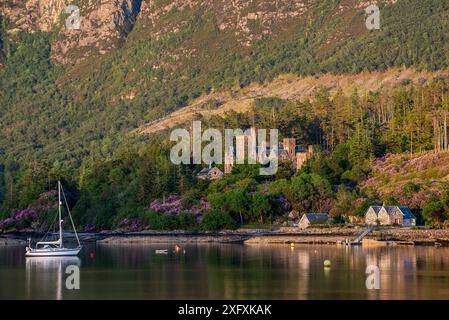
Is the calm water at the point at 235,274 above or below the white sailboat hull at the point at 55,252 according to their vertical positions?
below

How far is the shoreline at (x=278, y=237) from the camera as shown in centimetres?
11600

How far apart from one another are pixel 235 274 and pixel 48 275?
13.8m

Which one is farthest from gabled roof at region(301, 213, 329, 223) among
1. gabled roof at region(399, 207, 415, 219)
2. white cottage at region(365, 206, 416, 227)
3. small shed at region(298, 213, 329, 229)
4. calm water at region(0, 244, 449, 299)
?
calm water at region(0, 244, 449, 299)

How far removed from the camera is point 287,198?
135 meters

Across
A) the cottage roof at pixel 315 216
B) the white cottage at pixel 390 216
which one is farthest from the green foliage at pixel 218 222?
the white cottage at pixel 390 216

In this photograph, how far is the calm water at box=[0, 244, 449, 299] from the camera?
251 ft

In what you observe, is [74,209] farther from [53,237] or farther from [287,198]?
[287,198]

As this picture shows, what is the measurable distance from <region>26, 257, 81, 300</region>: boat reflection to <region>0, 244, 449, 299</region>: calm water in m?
0.05

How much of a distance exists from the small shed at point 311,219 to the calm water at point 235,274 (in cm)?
1009

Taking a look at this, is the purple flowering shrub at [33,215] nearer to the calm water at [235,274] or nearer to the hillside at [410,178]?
the calm water at [235,274]

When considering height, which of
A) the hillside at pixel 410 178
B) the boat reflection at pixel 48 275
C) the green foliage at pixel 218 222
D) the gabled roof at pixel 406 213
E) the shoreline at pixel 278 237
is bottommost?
the boat reflection at pixel 48 275

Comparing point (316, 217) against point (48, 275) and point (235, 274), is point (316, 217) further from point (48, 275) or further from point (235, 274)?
point (48, 275)

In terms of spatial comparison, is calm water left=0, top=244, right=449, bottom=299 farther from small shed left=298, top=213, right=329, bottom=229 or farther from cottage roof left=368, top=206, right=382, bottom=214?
cottage roof left=368, top=206, right=382, bottom=214
